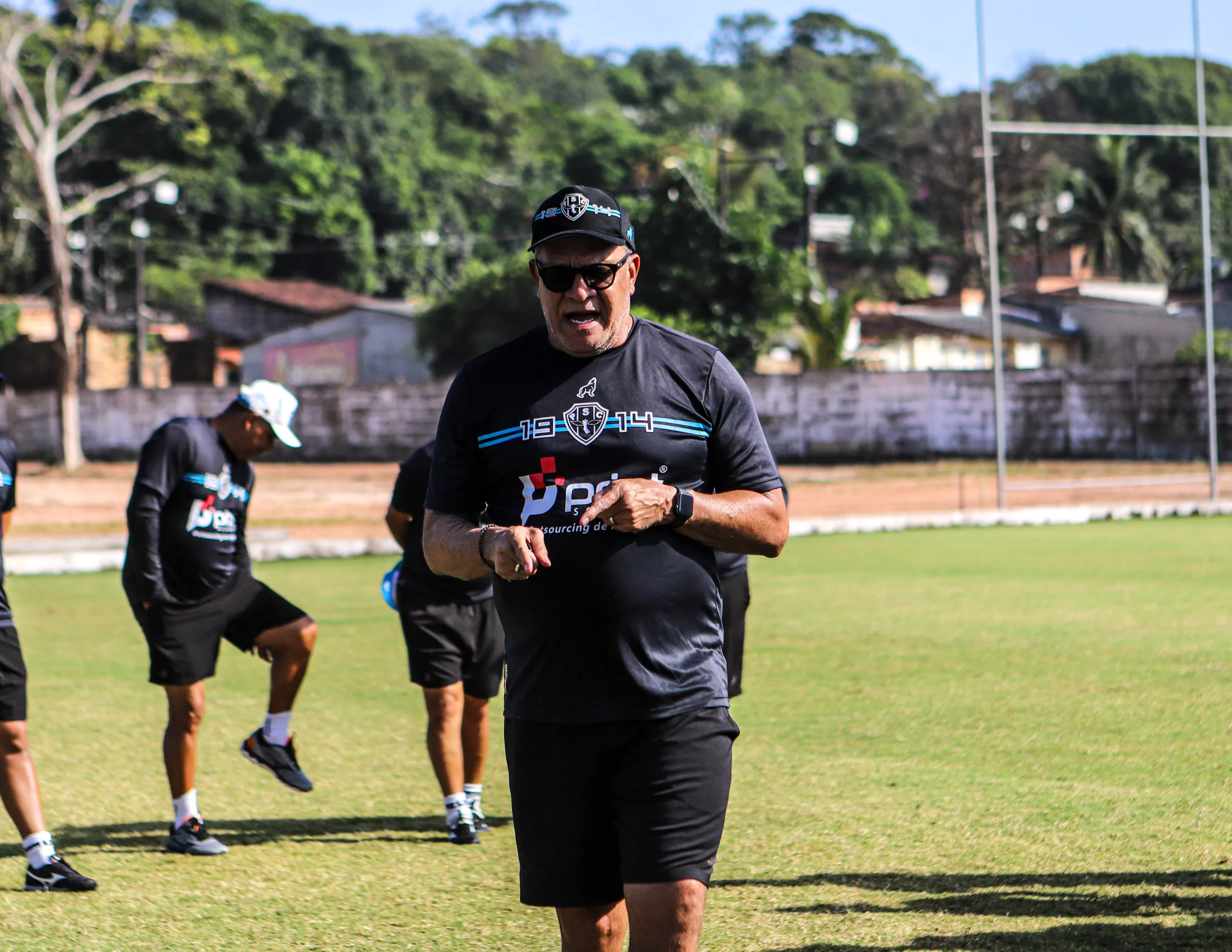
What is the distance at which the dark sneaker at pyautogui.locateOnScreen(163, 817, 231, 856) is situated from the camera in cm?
635

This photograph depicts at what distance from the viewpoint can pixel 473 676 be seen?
6750mm

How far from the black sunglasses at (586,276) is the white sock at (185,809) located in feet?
12.2

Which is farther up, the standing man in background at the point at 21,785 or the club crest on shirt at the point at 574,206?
the club crest on shirt at the point at 574,206

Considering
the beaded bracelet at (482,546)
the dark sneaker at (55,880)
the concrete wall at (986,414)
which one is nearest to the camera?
the beaded bracelet at (482,546)

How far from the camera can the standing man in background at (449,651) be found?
660 cm

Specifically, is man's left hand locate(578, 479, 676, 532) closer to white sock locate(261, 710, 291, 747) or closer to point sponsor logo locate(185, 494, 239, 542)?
point sponsor logo locate(185, 494, 239, 542)

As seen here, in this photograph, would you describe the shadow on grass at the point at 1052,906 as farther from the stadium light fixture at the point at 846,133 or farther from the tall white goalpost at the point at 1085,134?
the stadium light fixture at the point at 846,133

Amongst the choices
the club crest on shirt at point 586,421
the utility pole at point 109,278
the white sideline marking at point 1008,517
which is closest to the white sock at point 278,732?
the club crest on shirt at point 586,421

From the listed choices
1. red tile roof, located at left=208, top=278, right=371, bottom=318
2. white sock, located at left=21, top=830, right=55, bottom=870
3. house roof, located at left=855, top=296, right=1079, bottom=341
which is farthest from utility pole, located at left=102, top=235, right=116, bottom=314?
white sock, located at left=21, top=830, right=55, bottom=870

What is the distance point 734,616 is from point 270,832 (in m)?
2.13

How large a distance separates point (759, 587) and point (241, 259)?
60.6 m

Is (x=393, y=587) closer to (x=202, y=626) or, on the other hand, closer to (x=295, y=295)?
(x=202, y=626)

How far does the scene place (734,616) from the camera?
6.89m

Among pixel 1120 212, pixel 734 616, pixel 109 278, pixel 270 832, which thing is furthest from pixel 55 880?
pixel 1120 212
